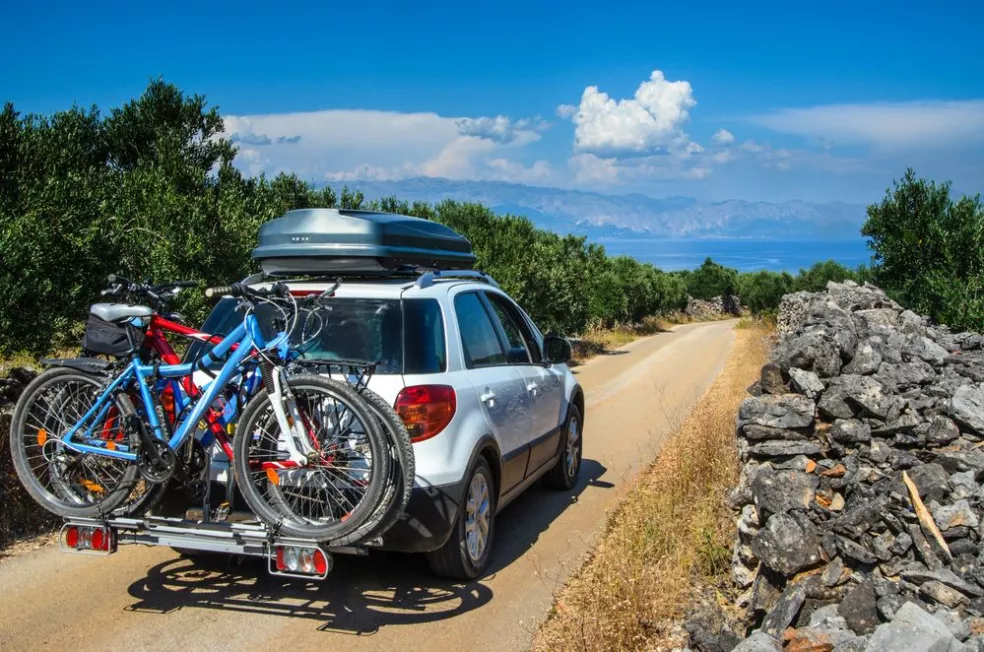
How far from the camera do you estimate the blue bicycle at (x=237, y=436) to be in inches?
185

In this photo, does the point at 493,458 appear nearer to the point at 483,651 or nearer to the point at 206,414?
the point at 483,651

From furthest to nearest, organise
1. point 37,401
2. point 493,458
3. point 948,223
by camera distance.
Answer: point 948,223, point 493,458, point 37,401

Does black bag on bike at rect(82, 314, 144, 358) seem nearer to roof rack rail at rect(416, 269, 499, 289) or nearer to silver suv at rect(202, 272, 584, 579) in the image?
silver suv at rect(202, 272, 584, 579)

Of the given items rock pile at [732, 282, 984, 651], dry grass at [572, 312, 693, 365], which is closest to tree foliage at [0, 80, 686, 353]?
dry grass at [572, 312, 693, 365]

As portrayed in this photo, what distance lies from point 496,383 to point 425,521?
4.57 ft

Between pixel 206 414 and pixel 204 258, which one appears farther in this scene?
pixel 204 258

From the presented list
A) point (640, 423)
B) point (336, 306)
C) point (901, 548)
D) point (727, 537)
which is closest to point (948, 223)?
point (640, 423)

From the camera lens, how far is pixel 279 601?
18.1 ft

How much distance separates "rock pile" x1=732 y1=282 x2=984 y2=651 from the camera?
13.6ft

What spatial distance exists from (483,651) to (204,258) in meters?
7.72

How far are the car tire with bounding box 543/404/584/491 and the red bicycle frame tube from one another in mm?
3898

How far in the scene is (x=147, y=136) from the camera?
19.2m

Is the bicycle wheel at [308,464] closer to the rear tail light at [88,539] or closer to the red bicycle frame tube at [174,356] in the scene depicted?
the red bicycle frame tube at [174,356]

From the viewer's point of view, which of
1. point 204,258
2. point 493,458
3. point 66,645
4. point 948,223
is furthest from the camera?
point 948,223
